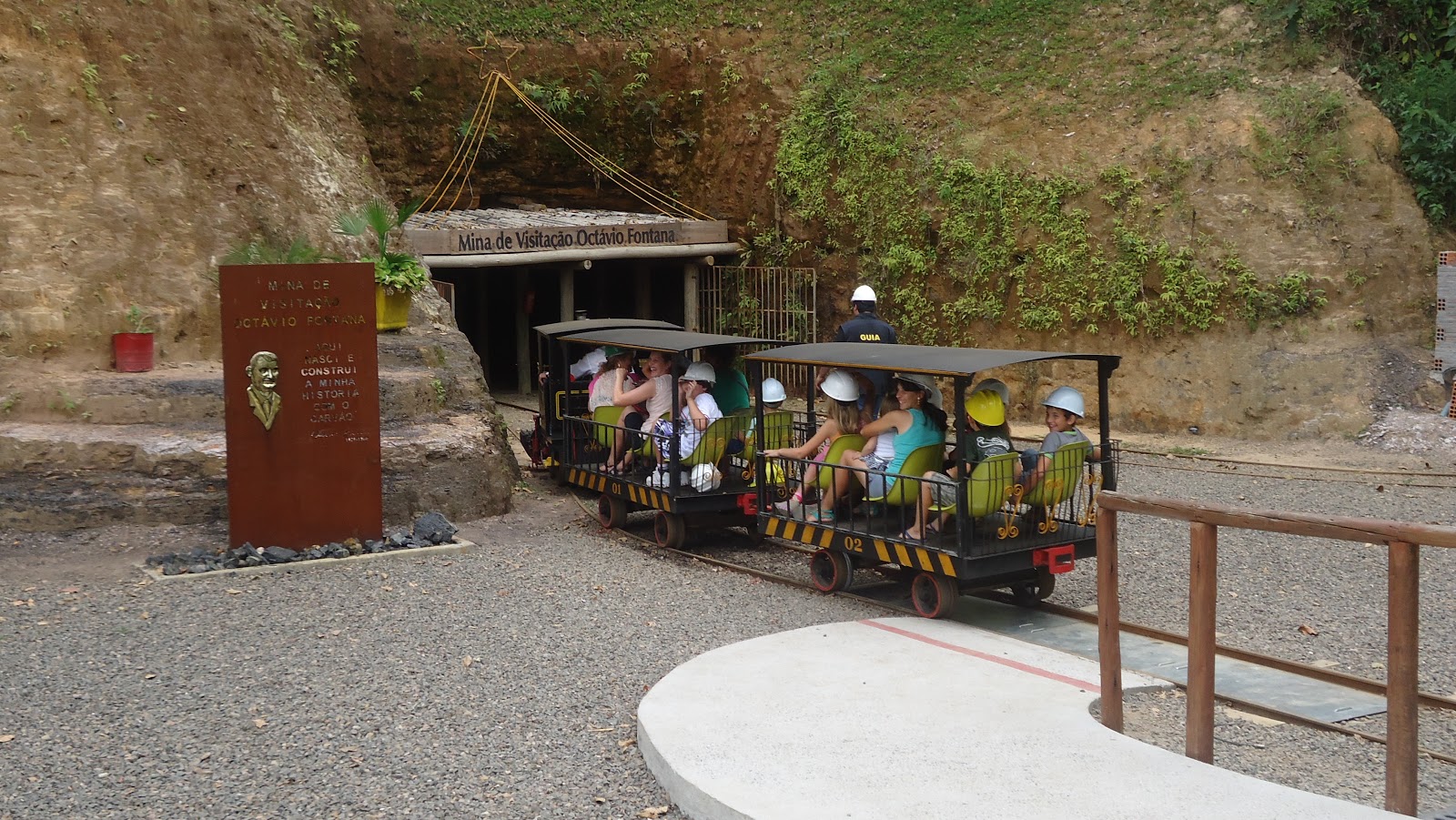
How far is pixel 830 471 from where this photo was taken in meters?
9.62

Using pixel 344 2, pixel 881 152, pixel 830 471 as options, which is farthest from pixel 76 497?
pixel 881 152

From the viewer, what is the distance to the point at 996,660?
7.50 m

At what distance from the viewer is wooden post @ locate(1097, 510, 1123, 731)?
6.11 m

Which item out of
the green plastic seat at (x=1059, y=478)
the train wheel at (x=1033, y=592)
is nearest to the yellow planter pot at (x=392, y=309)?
the train wheel at (x=1033, y=592)

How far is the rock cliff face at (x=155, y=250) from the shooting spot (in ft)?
38.0

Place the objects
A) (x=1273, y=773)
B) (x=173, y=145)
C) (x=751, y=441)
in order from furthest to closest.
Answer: (x=173, y=145) < (x=751, y=441) < (x=1273, y=773)

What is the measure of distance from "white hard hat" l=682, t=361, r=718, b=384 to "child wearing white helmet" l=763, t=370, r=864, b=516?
177cm

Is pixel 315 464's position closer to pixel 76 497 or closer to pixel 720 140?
pixel 76 497

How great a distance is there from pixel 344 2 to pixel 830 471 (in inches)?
623

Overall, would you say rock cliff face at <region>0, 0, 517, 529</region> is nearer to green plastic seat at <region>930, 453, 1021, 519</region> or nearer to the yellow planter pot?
the yellow planter pot

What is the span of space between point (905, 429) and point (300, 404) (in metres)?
5.16

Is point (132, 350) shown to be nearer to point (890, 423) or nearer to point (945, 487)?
point (890, 423)

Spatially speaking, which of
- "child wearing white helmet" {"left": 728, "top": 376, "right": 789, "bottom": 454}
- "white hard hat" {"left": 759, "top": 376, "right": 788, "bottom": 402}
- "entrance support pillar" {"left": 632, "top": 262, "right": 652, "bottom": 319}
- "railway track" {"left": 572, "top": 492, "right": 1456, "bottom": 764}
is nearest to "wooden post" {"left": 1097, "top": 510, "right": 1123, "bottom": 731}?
"railway track" {"left": 572, "top": 492, "right": 1456, "bottom": 764}

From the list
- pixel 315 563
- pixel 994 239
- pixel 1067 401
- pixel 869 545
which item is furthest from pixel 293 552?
pixel 994 239
